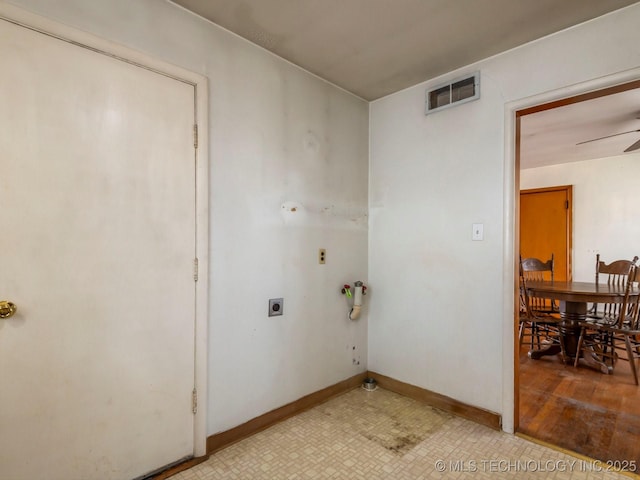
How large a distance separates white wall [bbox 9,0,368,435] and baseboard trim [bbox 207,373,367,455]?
42mm

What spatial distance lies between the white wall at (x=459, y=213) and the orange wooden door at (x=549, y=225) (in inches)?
145

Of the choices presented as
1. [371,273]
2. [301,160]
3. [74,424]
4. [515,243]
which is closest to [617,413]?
[515,243]

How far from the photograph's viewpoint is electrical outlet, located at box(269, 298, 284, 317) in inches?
86.5

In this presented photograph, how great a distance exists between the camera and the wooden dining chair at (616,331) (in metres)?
2.99

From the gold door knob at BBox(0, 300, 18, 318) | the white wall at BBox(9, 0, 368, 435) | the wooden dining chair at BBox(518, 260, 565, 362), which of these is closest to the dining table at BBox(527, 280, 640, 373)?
the wooden dining chair at BBox(518, 260, 565, 362)

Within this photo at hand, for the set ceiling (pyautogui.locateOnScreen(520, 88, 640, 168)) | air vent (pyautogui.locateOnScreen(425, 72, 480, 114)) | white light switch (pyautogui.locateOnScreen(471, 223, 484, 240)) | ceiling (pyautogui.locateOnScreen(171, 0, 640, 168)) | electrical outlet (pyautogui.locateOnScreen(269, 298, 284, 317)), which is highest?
ceiling (pyautogui.locateOnScreen(171, 0, 640, 168))

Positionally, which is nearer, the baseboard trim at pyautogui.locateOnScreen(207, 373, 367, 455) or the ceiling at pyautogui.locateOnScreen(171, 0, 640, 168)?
the ceiling at pyautogui.locateOnScreen(171, 0, 640, 168)

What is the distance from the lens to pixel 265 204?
2.17m

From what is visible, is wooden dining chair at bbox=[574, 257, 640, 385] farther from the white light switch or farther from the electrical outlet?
the electrical outlet

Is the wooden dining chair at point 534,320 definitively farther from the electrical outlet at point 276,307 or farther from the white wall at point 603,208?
the electrical outlet at point 276,307

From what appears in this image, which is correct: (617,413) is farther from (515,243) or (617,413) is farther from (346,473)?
(346,473)

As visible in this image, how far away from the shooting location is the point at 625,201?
14.9ft

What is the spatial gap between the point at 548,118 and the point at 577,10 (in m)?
1.68

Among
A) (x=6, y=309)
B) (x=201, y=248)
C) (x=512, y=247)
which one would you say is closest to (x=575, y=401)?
(x=512, y=247)
